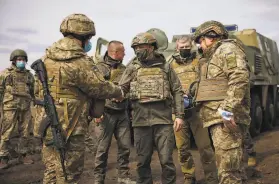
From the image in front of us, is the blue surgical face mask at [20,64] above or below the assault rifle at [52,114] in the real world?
above

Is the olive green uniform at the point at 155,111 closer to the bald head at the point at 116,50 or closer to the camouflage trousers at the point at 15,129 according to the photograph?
the bald head at the point at 116,50

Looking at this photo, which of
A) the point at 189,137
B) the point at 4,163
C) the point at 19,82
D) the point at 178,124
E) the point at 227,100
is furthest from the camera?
the point at 19,82

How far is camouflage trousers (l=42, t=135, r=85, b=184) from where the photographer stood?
11.6 ft

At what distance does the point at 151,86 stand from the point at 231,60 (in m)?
1.14

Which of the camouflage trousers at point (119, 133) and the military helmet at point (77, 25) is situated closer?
the military helmet at point (77, 25)

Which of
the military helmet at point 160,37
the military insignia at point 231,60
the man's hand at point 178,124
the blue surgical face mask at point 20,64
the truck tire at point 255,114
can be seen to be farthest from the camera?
the truck tire at point 255,114

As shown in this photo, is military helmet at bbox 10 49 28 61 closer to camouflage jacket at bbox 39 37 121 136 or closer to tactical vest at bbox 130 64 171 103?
tactical vest at bbox 130 64 171 103

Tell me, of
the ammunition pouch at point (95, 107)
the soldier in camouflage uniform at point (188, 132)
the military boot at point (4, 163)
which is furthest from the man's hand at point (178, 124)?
the military boot at point (4, 163)

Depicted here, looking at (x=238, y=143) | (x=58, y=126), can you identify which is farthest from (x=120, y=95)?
(x=238, y=143)

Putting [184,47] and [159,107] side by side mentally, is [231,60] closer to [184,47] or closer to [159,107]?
[159,107]

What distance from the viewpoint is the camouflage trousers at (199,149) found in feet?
16.4

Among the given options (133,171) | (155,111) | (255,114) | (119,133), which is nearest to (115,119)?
(119,133)

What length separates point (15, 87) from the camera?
7973mm

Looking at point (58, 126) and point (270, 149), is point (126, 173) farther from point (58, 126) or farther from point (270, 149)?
point (270, 149)
